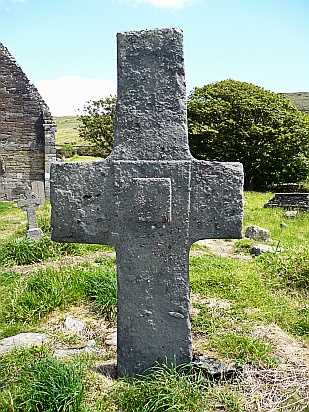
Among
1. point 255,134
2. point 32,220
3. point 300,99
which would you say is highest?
point 300,99

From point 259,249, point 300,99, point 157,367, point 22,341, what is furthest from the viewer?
point 300,99

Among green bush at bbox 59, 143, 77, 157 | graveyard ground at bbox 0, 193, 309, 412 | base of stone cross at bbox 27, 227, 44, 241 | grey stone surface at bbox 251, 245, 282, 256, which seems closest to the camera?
graveyard ground at bbox 0, 193, 309, 412

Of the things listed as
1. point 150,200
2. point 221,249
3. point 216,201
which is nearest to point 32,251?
point 221,249

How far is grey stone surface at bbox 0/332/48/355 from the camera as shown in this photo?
344cm

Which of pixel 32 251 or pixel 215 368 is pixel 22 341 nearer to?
pixel 215 368

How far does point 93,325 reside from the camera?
13.0 ft

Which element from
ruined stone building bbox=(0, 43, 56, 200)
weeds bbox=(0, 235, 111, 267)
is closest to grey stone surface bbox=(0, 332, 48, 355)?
weeds bbox=(0, 235, 111, 267)

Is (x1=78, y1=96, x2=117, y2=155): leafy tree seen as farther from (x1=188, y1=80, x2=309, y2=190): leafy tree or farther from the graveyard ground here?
the graveyard ground

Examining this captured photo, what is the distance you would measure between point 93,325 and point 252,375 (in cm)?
152

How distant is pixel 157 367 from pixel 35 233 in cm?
529

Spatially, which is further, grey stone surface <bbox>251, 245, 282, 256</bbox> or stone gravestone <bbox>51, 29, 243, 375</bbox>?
grey stone surface <bbox>251, 245, 282, 256</bbox>

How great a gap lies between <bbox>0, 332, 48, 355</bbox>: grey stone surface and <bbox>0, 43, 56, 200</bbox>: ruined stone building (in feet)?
42.3

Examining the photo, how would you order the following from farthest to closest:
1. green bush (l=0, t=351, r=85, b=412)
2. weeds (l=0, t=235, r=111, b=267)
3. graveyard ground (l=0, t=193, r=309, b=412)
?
1. weeds (l=0, t=235, r=111, b=267)
2. graveyard ground (l=0, t=193, r=309, b=412)
3. green bush (l=0, t=351, r=85, b=412)

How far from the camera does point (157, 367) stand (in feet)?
9.77
